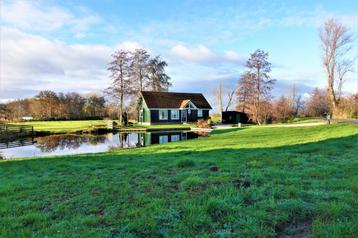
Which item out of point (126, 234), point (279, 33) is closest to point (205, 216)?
point (126, 234)

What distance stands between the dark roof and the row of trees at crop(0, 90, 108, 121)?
17.0m

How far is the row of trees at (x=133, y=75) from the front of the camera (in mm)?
31203

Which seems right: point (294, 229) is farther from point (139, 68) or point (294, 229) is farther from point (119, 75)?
point (139, 68)

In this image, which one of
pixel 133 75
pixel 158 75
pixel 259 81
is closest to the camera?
pixel 259 81

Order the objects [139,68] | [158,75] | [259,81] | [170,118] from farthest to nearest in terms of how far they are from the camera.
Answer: [158,75] → [139,68] → [170,118] → [259,81]

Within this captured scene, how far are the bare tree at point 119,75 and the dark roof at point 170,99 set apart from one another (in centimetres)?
273

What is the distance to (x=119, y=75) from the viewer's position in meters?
31.3

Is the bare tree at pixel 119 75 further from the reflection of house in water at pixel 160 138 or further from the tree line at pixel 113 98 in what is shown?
the reflection of house in water at pixel 160 138

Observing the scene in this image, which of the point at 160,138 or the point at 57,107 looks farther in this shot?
the point at 57,107

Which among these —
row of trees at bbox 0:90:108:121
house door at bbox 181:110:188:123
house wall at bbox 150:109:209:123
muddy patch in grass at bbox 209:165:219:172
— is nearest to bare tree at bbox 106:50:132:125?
house wall at bbox 150:109:209:123

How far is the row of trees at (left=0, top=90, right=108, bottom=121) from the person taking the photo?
45344 mm

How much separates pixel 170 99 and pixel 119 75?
7.08 metres

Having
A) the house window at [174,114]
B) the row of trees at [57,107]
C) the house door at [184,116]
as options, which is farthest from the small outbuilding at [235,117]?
the row of trees at [57,107]

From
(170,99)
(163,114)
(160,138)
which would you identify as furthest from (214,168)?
(170,99)
